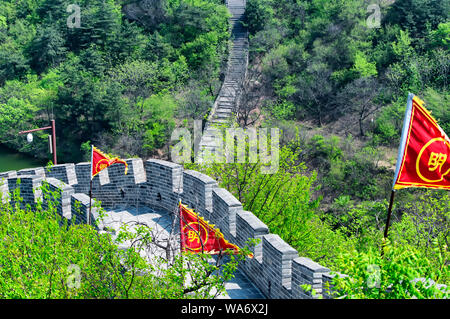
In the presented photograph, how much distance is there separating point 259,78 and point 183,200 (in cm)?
2518

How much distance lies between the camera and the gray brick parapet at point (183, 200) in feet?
37.1

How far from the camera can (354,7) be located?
40.7 meters

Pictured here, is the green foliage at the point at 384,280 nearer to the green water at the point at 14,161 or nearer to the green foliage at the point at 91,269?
the green foliage at the point at 91,269

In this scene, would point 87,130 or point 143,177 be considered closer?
point 143,177

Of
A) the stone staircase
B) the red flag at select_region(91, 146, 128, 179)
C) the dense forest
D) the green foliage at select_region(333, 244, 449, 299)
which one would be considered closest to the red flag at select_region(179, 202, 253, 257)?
A: the red flag at select_region(91, 146, 128, 179)

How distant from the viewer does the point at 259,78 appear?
39.8 meters

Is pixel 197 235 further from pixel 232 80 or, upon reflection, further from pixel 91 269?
pixel 232 80

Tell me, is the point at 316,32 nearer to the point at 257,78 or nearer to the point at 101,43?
the point at 257,78

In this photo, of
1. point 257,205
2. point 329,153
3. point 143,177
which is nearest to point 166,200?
point 143,177

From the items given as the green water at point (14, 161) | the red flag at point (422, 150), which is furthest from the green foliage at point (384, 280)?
the green water at point (14, 161)

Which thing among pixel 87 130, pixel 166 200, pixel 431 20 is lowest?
pixel 87 130

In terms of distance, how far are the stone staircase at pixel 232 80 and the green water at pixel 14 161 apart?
12875mm

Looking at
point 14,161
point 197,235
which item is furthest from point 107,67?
point 197,235

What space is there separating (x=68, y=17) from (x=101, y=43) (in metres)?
4.25
